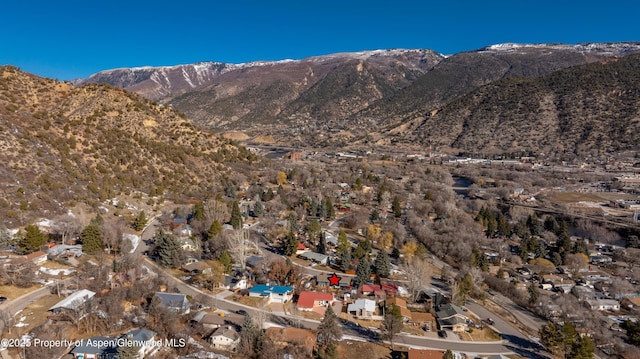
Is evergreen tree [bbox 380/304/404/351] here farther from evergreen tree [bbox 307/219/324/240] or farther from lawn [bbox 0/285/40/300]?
lawn [bbox 0/285/40/300]

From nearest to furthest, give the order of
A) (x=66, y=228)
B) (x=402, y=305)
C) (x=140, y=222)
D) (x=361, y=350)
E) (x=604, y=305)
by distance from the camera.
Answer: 1. (x=361, y=350)
2. (x=402, y=305)
3. (x=604, y=305)
4. (x=66, y=228)
5. (x=140, y=222)

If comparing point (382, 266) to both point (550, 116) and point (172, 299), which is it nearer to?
point (172, 299)

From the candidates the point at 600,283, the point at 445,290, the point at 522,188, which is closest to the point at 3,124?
the point at 445,290

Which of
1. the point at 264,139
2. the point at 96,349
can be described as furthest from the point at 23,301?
the point at 264,139

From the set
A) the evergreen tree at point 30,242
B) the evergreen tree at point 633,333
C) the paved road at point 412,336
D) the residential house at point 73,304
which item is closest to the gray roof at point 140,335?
the residential house at point 73,304

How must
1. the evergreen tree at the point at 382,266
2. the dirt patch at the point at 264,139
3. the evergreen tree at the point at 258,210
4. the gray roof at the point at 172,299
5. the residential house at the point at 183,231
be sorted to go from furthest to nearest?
1. the dirt patch at the point at 264,139
2. the evergreen tree at the point at 258,210
3. the residential house at the point at 183,231
4. the evergreen tree at the point at 382,266
5. the gray roof at the point at 172,299

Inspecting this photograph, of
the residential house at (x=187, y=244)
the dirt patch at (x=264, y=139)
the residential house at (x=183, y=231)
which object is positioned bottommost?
the residential house at (x=187, y=244)

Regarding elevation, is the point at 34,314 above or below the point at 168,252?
below

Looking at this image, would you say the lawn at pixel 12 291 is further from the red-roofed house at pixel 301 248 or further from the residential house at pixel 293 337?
the red-roofed house at pixel 301 248
